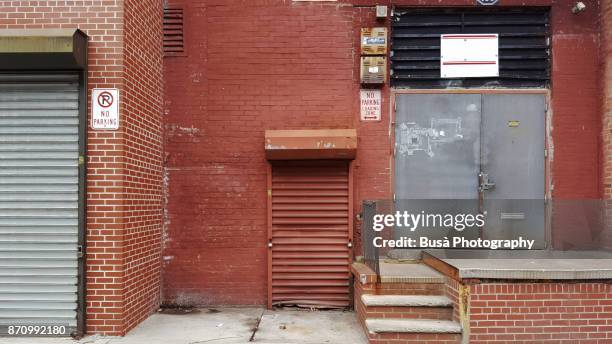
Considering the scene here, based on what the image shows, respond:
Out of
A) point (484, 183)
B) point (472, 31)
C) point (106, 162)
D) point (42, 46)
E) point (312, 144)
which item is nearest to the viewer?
point (42, 46)

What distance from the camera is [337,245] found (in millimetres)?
7277

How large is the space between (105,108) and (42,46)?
0.91 m

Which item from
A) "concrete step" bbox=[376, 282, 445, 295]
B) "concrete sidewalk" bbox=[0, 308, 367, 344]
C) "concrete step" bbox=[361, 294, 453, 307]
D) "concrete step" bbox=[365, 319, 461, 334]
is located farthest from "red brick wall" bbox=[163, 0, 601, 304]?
A: "concrete step" bbox=[365, 319, 461, 334]

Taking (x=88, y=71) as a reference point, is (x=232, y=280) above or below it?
below

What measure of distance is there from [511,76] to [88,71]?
571 centimetres

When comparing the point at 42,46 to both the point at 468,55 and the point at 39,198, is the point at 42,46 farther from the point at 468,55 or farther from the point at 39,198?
the point at 468,55

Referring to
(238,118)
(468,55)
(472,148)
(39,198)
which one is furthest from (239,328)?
(468,55)

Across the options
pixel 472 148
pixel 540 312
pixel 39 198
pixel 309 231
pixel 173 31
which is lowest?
→ pixel 540 312

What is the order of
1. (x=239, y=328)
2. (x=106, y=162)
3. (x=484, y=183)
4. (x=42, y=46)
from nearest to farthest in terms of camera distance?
(x=42, y=46) < (x=106, y=162) < (x=239, y=328) < (x=484, y=183)

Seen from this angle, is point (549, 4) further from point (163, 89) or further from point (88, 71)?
point (88, 71)

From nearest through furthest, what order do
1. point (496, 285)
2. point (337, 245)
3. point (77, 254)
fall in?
1. point (496, 285)
2. point (77, 254)
3. point (337, 245)

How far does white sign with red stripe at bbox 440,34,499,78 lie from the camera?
7379mm

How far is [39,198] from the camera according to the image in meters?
5.91

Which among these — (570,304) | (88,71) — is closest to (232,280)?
(88,71)
